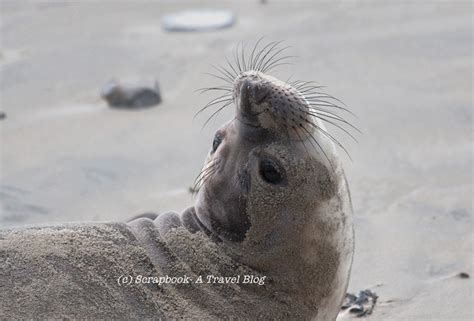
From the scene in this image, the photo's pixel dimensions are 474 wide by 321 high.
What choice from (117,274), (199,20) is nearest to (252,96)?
(117,274)

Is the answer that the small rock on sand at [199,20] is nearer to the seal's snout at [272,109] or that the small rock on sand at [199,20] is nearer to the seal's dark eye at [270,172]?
the seal's snout at [272,109]

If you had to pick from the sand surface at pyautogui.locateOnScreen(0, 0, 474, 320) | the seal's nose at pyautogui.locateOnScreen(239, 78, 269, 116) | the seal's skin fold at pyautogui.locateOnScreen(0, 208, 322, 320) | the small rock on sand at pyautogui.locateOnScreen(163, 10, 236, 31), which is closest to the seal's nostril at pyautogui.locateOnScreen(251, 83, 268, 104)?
the seal's nose at pyautogui.locateOnScreen(239, 78, 269, 116)

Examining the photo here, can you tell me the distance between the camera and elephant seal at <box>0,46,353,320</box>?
12.0 ft

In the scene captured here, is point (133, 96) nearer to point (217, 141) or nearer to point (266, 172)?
point (217, 141)

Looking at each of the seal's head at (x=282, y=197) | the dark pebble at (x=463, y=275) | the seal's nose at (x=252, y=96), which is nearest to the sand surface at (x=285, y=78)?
the dark pebble at (x=463, y=275)

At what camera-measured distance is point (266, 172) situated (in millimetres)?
3938

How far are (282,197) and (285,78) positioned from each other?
15.4 feet

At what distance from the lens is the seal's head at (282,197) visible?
3879mm

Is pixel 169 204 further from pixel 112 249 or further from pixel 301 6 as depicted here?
pixel 301 6

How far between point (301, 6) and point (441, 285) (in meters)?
7.16

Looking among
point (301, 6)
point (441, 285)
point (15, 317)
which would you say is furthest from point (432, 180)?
point (301, 6)

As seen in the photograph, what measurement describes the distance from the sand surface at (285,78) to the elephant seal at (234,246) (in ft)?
3.22

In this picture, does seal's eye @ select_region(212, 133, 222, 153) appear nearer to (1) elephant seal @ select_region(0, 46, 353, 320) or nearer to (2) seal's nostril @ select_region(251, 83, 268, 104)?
(1) elephant seal @ select_region(0, 46, 353, 320)

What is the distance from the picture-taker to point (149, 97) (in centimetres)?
844
